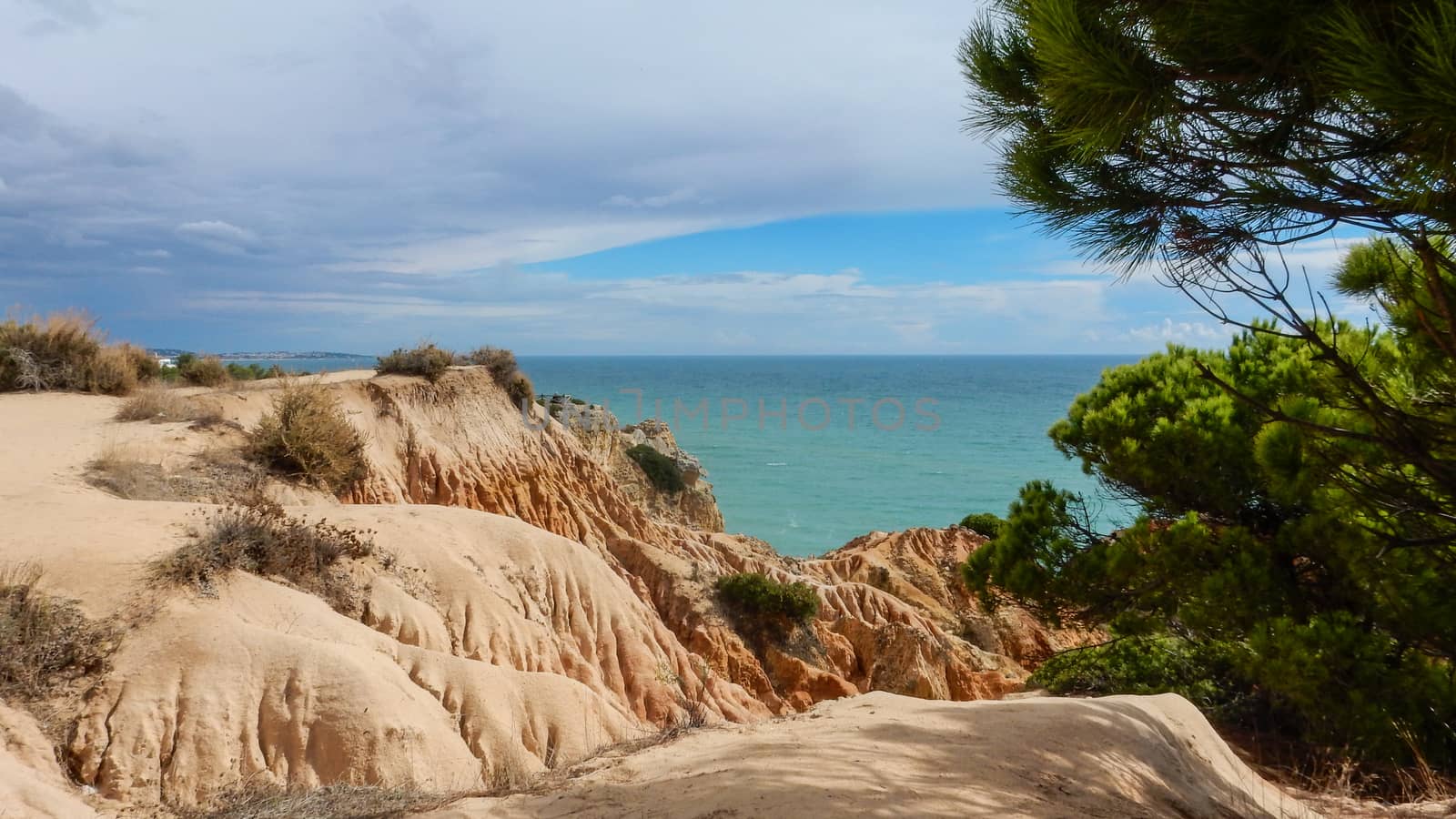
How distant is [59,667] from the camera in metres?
6.04

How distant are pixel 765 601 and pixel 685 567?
96.4 inches

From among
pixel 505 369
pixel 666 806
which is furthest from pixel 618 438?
pixel 666 806

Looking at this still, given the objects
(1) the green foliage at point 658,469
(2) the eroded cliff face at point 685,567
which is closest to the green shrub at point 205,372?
(2) the eroded cliff face at point 685,567

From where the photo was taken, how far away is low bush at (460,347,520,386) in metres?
23.2

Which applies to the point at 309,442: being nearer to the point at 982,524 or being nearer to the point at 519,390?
the point at 519,390

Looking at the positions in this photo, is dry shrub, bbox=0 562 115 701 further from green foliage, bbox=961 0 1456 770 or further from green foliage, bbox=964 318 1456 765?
green foliage, bbox=964 318 1456 765

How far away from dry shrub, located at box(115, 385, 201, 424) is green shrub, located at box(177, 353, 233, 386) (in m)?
4.59

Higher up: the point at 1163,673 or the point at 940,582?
the point at 1163,673

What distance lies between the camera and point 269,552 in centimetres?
855

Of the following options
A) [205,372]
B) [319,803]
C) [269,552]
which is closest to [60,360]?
[205,372]

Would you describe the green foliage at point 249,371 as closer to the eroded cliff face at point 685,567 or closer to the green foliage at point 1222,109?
the eroded cliff face at point 685,567

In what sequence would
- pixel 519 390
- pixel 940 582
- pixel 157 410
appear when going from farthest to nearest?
pixel 940 582 → pixel 519 390 → pixel 157 410

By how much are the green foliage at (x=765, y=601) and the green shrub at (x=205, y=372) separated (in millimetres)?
13777

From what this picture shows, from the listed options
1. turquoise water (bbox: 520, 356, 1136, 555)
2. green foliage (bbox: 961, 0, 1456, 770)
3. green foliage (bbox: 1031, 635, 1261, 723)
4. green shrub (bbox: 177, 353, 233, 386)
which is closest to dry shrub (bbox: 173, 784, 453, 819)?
green foliage (bbox: 961, 0, 1456, 770)
